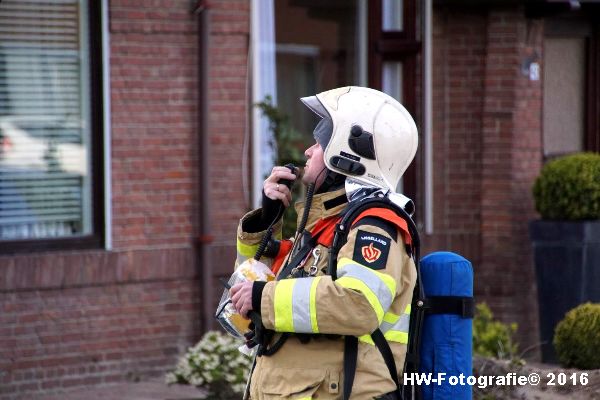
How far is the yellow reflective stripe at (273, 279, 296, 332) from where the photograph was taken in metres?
3.48

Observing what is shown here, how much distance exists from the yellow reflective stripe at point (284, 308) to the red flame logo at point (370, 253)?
244mm

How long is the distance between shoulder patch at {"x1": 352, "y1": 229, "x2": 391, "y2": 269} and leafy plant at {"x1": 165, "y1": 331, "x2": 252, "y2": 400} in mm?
3278

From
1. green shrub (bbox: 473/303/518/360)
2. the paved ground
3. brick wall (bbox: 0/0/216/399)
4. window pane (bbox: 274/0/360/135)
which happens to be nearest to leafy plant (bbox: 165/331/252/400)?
the paved ground

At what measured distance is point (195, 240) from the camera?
8.11 m

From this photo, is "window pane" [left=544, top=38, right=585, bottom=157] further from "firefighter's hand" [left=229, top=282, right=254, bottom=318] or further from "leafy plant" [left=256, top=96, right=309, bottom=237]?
"firefighter's hand" [left=229, top=282, right=254, bottom=318]

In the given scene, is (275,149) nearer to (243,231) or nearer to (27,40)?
(27,40)

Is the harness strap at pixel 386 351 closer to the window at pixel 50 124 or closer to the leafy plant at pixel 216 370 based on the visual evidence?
the leafy plant at pixel 216 370

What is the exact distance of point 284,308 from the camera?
3.48 meters

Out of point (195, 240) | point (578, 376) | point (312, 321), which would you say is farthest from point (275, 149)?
point (312, 321)

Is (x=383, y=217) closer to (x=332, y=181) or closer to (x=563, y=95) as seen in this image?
(x=332, y=181)

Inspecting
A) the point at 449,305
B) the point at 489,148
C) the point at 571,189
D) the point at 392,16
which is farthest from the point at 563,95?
the point at 449,305

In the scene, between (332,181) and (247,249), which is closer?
(332,181)

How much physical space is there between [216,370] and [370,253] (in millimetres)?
3381

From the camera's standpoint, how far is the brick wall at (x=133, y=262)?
7.49m
